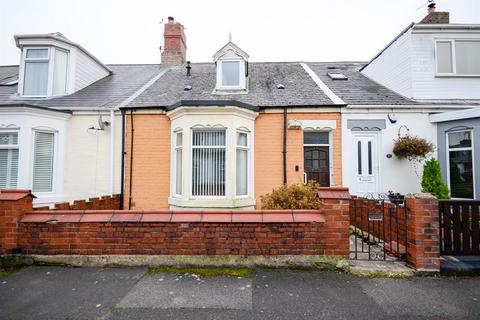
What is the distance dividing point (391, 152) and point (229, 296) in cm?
774

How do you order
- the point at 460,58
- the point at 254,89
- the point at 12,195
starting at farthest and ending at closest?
the point at 254,89
the point at 460,58
the point at 12,195

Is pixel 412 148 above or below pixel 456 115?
below

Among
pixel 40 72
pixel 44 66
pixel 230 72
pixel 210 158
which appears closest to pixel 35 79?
pixel 40 72

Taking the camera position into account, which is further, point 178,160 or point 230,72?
point 230,72

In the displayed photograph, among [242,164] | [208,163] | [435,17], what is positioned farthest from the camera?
[435,17]

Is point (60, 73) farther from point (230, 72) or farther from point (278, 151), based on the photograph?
point (278, 151)

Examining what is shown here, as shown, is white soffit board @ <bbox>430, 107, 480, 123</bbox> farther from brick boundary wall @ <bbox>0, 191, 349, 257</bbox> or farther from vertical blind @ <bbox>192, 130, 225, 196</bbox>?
vertical blind @ <bbox>192, 130, 225, 196</bbox>

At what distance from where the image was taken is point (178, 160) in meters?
8.41

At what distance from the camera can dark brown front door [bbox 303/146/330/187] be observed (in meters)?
8.77

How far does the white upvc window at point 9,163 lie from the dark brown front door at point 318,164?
9.51 meters

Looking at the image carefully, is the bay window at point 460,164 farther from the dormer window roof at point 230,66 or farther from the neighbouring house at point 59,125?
the neighbouring house at point 59,125

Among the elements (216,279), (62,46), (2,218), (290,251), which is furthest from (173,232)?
(62,46)

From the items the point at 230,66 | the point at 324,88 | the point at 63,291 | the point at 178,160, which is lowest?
the point at 63,291

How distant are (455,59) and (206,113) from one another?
9302 millimetres
